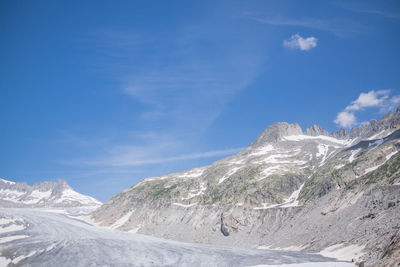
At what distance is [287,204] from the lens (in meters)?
109

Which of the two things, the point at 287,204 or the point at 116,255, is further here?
the point at 287,204

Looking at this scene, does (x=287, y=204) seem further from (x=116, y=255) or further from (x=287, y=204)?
(x=116, y=255)

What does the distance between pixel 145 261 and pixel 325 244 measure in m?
41.8

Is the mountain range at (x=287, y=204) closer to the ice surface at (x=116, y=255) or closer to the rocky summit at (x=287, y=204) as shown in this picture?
the rocky summit at (x=287, y=204)

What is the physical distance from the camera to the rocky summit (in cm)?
6456

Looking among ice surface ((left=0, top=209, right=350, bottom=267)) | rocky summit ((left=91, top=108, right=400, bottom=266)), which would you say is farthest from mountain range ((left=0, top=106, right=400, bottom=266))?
ice surface ((left=0, top=209, right=350, bottom=267))

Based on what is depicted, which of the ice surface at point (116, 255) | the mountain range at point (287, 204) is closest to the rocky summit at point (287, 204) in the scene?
the mountain range at point (287, 204)

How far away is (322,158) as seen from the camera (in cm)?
15625

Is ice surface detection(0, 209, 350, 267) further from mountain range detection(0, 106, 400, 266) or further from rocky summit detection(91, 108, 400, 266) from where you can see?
rocky summit detection(91, 108, 400, 266)

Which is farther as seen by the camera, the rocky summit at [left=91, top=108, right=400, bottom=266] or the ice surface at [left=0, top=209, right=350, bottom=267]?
the rocky summit at [left=91, top=108, right=400, bottom=266]

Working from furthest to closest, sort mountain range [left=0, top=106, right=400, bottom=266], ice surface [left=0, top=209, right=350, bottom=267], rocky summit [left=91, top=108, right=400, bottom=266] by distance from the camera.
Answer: rocky summit [left=91, top=108, right=400, bottom=266], mountain range [left=0, top=106, right=400, bottom=266], ice surface [left=0, top=209, right=350, bottom=267]

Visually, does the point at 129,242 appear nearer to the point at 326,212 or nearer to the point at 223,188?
the point at 326,212

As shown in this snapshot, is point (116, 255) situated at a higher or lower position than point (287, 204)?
lower

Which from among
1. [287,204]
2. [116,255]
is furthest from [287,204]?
[116,255]
